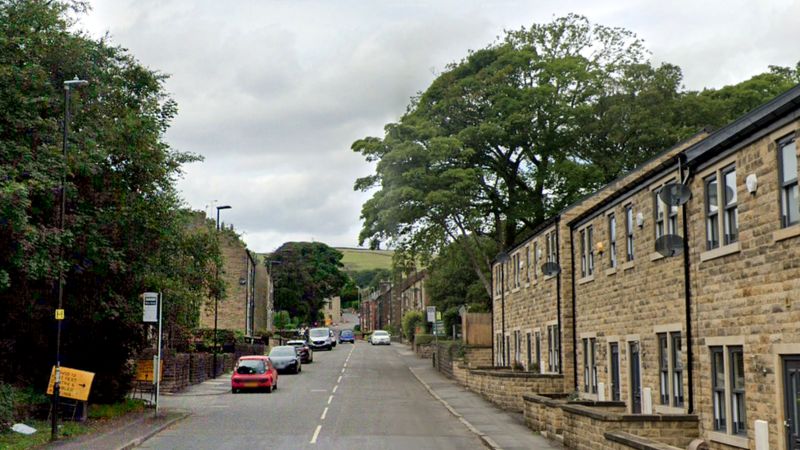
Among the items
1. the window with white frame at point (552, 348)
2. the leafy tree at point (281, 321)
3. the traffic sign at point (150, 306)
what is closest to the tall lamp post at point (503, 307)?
the window with white frame at point (552, 348)

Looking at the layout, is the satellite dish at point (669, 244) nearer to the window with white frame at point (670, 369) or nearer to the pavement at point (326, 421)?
the window with white frame at point (670, 369)

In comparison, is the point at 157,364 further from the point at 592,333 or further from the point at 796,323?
the point at 796,323

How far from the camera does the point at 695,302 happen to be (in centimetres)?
1648

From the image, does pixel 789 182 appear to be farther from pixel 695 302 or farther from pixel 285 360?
pixel 285 360

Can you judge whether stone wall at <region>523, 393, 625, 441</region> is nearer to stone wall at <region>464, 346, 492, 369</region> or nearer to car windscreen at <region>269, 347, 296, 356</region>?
stone wall at <region>464, 346, 492, 369</region>

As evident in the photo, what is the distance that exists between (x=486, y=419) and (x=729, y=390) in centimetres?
1121

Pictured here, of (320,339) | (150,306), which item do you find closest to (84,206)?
(150,306)

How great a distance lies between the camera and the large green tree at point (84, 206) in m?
20.3

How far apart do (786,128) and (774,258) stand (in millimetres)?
1909

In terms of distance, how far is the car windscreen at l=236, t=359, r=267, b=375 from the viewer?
120 ft

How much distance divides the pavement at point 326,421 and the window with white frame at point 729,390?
4.32 metres

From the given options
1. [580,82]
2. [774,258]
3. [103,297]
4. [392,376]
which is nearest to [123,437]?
[103,297]

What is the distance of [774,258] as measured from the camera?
13125mm

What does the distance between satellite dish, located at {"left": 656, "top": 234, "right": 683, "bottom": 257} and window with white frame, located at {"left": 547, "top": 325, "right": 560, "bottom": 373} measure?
37.8 ft
